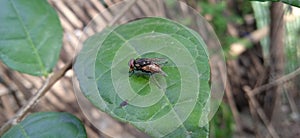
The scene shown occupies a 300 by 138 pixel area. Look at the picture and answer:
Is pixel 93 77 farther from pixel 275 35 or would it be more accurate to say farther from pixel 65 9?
pixel 275 35

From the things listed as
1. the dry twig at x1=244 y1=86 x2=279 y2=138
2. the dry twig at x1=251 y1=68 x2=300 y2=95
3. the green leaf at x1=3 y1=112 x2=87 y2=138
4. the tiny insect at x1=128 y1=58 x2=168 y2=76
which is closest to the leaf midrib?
the green leaf at x1=3 y1=112 x2=87 y2=138

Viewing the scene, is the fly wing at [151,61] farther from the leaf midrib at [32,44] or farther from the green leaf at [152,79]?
the leaf midrib at [32,44]

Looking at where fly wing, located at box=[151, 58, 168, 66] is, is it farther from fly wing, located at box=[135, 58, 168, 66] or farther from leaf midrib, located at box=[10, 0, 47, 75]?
leaf midrib, located at box=[10, 0, 47, 75]

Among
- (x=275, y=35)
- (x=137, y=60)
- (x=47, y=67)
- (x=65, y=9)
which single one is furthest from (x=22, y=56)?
(x=275, y=35)

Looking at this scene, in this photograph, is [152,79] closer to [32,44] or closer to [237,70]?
[32,44]

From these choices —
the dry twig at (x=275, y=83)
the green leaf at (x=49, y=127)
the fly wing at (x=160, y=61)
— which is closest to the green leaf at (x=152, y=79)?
the fly wing at (x=160, y=61)

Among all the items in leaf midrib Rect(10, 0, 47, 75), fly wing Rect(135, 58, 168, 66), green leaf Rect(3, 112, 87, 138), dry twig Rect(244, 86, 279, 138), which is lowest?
green leaf Rect(3, 112, 87, 138)
